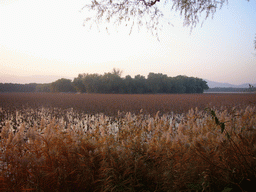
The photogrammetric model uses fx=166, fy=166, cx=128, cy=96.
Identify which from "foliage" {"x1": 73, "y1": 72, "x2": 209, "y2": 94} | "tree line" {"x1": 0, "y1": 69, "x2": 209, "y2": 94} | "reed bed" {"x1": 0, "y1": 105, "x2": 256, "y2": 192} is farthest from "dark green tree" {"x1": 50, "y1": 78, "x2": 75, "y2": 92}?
"reed bed" {"x1": 0, "y1": 105, "x2": 256, "y2": 192}

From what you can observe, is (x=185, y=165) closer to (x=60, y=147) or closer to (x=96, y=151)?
(x=96, y=151)

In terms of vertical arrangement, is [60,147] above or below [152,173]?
above

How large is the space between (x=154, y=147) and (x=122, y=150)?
0.67m

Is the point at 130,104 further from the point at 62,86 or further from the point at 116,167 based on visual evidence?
the point at 62,86

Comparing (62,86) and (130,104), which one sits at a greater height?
(62,86)

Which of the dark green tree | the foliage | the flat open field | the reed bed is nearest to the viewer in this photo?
the reed bed

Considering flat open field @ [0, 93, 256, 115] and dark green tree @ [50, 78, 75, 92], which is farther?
dark green tree @ [50, 78, 75, 92]

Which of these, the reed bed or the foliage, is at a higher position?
the foliage

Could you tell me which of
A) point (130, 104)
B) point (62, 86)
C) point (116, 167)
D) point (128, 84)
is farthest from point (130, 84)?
point (116, 167)

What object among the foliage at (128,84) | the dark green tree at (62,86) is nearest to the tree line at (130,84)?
the foliage at (128,84)

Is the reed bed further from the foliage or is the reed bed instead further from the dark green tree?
the dark green tree

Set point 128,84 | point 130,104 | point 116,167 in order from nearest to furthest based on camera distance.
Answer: point 116,167 < point 130,104 < point 128,84

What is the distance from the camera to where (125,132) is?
4367mm

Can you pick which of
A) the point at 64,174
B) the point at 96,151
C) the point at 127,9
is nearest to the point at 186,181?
the point at 96,151
